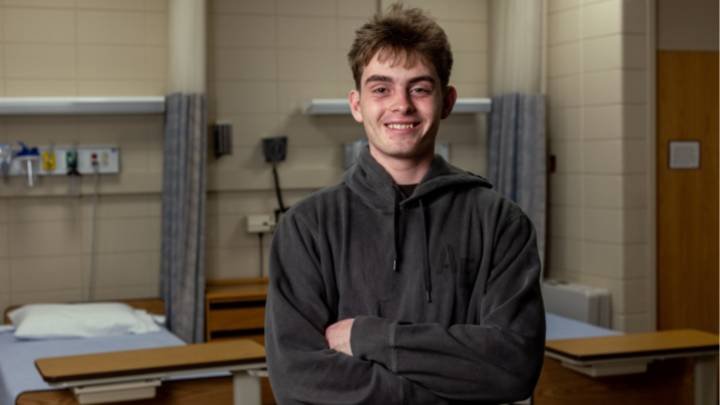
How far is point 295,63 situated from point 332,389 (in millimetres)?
4076

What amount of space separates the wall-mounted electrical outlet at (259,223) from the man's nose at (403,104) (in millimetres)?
3793

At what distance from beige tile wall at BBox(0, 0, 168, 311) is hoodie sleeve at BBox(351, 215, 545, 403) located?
3824mm

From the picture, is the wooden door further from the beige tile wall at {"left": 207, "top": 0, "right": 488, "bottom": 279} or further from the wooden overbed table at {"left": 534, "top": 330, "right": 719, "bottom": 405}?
the wooden overbed table at {"left": 534, "top": 330, "right": 719, "bottom": 405}

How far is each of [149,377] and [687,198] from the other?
327cm

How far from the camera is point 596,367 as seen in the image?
3.70 meters

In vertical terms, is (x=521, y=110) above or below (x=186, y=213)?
above

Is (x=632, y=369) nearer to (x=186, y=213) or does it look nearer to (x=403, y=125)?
(x=403, y=125)

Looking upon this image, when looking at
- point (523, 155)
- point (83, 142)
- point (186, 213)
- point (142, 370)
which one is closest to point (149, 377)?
point (142, 370)

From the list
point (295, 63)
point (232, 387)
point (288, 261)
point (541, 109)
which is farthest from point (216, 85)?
point (288, 261)

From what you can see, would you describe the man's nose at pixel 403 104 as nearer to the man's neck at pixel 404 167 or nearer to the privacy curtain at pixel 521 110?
the man's neck at pixel 404 167

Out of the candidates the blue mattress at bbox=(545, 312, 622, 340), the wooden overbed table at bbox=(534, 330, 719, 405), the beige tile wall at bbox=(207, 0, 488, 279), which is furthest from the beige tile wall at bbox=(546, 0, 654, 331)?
the wooden overbed table at bbox=(534, 330, 719, 405)

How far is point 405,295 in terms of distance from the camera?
184 centimetres

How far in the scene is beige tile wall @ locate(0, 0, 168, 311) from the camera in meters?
5.25

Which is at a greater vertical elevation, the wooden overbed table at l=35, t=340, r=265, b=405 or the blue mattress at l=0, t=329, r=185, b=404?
the wooden overbed table at l=35, t=340, r=265, b=405
